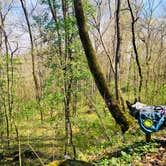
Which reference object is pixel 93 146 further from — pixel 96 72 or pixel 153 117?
pixel 153 117

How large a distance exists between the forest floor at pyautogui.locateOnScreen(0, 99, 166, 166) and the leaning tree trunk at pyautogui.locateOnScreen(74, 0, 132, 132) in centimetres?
52

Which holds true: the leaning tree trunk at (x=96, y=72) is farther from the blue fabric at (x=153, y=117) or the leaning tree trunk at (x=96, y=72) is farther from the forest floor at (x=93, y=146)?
the blue fabric at (x=153, y=117)

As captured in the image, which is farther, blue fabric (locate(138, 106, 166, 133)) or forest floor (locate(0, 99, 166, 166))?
blue fabric (locate(138, 106, 166, 133))

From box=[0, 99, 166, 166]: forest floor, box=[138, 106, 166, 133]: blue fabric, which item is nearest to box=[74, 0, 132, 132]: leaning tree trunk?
box=[0, 99, 166, 166]: forest floor

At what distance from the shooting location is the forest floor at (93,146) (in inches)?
236

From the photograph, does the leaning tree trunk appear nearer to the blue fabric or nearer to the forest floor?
the forest floor

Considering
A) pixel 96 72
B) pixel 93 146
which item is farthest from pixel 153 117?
pixel 93 146

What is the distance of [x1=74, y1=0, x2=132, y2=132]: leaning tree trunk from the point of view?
33.0 feet

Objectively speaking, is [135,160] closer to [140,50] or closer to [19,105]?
[19,105]

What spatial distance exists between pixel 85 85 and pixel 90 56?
240 cm

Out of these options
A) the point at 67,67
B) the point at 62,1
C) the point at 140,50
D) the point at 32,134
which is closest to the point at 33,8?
the point at 140,50

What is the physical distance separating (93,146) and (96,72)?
2.93 meters

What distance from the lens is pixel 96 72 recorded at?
10.7 meters

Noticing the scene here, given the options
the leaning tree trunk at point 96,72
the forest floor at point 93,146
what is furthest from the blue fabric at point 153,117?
the leaning tree trunk at point 96,72
